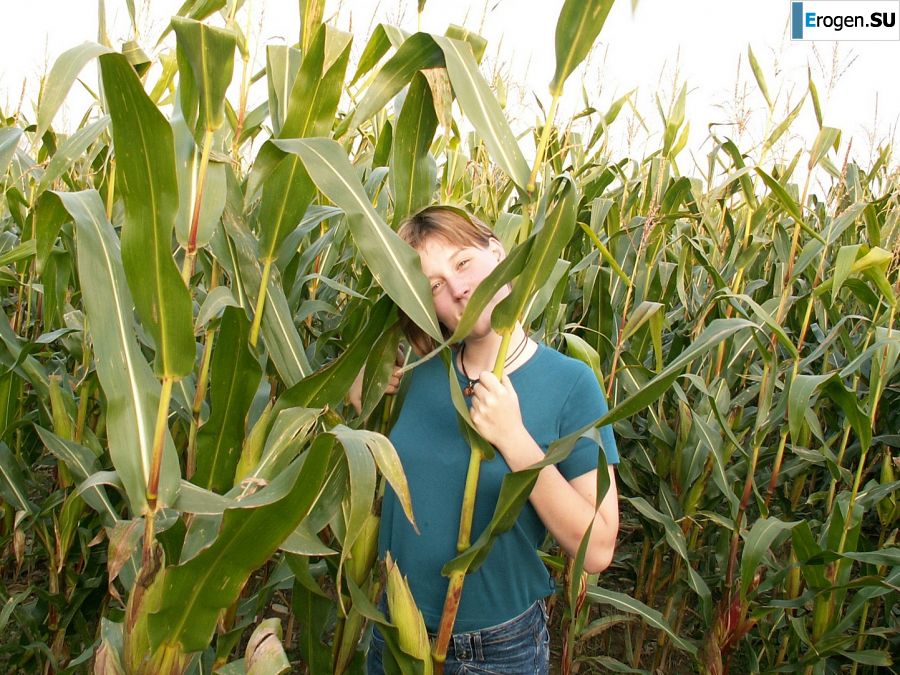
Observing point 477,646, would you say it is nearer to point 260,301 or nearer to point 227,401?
point 227,401

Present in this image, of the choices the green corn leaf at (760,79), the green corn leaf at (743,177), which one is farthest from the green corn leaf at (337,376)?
the green corn leaf at (760,79)

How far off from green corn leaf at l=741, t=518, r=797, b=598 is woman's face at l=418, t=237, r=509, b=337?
1.04 metres

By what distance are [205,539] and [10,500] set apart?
1.11 metres

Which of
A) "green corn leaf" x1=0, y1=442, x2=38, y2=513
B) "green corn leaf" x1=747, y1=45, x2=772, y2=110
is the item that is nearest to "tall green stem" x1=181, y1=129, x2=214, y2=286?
"green corn leaf" x1=0, y1=442, x2=38, y2=513

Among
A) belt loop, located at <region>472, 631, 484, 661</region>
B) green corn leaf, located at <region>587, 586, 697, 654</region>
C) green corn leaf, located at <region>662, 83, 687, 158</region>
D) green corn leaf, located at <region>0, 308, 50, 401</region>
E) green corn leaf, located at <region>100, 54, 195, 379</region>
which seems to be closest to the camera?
green corn leaf, located at <region>100, 54, 195, 379</region>

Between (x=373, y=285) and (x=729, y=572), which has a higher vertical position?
(x=373, y=285)

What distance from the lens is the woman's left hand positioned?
4.37ft

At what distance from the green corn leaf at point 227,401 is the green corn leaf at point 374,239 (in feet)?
0.78

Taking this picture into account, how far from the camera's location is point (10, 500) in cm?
203

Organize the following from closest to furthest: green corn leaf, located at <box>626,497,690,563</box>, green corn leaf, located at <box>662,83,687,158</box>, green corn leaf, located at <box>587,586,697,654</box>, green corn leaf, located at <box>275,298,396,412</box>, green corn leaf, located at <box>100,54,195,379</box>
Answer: green corn leaf, located at <box>100,54,195,379</box> < green corn leaf, located at <box>275,298,396,412</box> < green corn leaf, located at <box>587,586,697,654</box> < green corn leaf, located at <box>626,497,690,563</box> < green corn leaf, located at <box>662,83,687,158</box>

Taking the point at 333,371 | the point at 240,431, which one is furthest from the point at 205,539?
the point at 333,371

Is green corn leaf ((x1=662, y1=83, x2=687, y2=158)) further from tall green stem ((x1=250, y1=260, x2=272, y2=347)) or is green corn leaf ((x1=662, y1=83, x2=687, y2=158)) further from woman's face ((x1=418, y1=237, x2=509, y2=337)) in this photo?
tall green stem ((x1=250, y1=260, x2=272, y2=347))

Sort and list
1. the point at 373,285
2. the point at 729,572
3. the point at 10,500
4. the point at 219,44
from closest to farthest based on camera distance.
Answer: the point at 219,44 → the point at 373,285 → the point at 10,500 → the point at 729,572

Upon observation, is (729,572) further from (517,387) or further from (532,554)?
(517,387)
